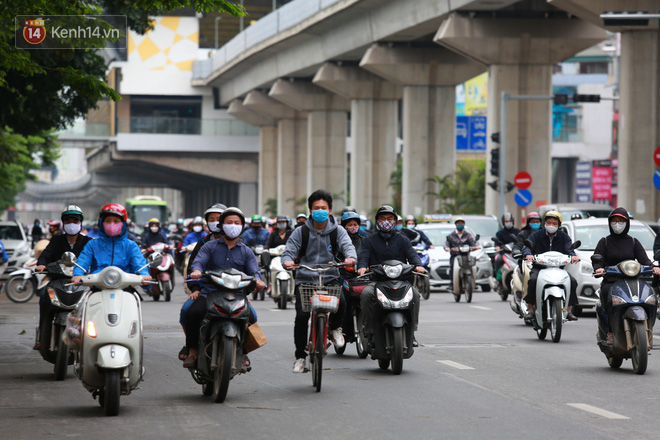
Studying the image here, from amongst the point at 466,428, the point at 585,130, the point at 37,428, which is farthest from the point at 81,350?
the point at 585,130

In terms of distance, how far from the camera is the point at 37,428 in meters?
9.05

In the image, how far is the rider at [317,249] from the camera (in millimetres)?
11539

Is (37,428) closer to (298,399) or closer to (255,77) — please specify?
(298,399)

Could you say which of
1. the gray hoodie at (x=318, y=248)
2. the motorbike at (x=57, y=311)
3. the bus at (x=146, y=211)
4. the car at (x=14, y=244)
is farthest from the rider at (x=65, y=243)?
the bus at (x=146, y=211)

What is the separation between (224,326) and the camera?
997 centimetres

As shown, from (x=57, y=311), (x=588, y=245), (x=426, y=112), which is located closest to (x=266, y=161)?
(x=426, y=112)

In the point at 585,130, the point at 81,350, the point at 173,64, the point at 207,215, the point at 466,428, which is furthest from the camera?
the point at 585,130

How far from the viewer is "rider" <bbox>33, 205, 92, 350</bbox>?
12.6m

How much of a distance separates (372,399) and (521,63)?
112 feet

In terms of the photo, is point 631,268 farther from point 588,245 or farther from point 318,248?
point 588,245

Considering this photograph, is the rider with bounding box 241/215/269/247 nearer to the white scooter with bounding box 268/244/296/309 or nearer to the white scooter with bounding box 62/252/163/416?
the white scooter with bounding box 268/244/296/309

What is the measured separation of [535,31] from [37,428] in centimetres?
3559

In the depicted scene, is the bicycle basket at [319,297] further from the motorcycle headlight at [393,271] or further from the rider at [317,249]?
the motorcycle headlight at [393,271]

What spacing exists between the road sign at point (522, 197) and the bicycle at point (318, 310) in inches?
1195
